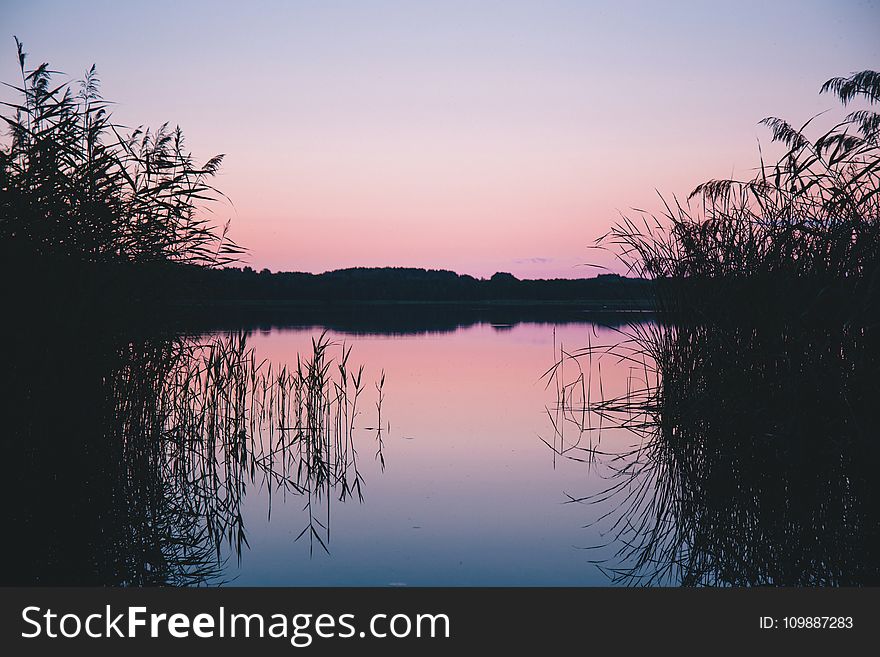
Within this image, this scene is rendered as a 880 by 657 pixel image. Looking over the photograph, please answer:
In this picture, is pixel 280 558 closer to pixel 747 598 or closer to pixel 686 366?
pixel 747 598

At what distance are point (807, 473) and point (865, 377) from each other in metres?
0.66

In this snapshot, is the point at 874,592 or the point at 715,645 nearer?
the point at 715,645

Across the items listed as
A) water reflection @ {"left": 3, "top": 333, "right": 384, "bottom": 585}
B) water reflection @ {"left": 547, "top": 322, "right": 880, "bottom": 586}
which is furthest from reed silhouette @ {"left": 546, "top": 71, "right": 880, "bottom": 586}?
water reflection @ {"left": 3, "top": 333, "right": 384, "bottom": 585}

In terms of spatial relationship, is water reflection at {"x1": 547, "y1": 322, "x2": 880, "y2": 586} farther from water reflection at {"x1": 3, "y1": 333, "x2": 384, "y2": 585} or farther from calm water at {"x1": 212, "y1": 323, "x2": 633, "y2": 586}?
water reflection at {"x1": 3, "y1": 333, "x2": 384, "y2": 585}

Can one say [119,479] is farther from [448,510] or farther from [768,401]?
[768,401]

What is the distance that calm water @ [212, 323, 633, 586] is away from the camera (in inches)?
143

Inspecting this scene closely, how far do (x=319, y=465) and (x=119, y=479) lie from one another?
5.06ft

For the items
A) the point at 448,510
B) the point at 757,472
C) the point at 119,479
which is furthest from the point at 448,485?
the point at 119,479

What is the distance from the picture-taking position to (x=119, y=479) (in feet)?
13.9

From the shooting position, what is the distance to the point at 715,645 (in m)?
2.70

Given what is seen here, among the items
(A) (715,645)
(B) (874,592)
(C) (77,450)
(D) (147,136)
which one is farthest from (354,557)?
(D) (147,136)

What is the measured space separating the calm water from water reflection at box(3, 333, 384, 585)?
0.14 m

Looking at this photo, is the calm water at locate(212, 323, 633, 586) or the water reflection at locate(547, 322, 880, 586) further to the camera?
the calm water at locate(212, 323, 633, 586)

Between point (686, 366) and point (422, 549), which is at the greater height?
point (686, 366)
